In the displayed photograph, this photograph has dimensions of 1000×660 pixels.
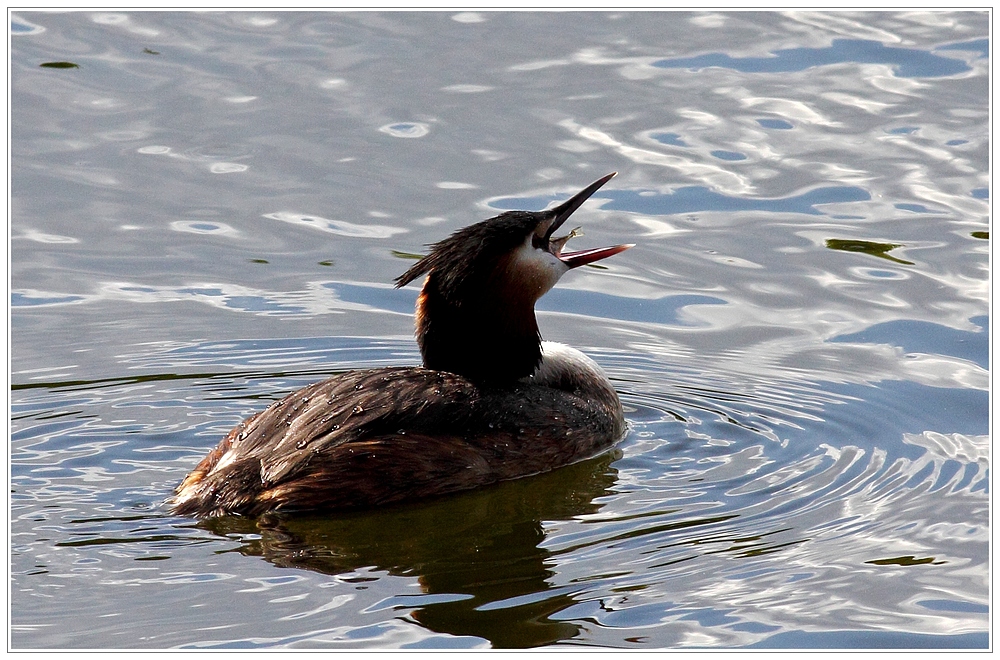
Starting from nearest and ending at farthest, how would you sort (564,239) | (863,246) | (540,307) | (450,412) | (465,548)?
(465,548), (450,412), (564,239), (540,307), (863,246)

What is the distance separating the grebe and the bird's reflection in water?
105 millimetres

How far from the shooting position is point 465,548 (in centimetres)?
739

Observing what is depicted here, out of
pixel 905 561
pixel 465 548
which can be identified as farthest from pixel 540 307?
pixel 905 561

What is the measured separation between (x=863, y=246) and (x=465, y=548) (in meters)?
5.22

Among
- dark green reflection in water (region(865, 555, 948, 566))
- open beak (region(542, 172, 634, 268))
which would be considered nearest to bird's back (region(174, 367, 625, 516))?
open beak (region(542, 172, 634, 268))

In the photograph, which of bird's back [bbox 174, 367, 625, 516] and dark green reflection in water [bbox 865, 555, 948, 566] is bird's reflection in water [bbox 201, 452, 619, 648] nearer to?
bird's back [bbox 174, 367, 625, 516]

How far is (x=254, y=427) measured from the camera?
25.6ft

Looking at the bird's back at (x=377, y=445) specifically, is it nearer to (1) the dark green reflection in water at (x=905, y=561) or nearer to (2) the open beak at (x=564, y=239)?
(2) the open beak at (x=564, y=239)

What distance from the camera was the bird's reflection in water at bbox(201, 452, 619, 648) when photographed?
261 inches

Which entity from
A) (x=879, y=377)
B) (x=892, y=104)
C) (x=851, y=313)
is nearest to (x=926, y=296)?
(x=851, y=313)

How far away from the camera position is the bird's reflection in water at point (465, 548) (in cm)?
662

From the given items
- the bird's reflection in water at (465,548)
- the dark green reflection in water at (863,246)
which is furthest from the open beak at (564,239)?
the dark green reflection in water at (863,246)

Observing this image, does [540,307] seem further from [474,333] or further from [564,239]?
[474,333]

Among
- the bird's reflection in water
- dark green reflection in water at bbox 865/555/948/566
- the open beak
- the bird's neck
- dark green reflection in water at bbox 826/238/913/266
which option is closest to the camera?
the bird's reflection in water
